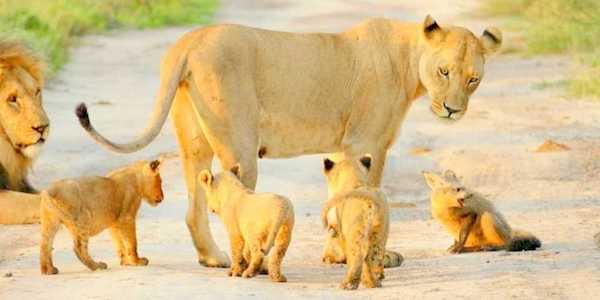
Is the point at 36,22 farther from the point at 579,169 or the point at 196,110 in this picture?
the point at 196,110

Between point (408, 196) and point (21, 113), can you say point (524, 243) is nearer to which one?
point (408, 196)

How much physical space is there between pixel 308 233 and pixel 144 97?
725 centimetres

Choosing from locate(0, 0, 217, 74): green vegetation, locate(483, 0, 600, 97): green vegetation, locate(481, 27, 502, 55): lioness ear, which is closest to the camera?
locate(481, 27, 502, 55): lioness ear

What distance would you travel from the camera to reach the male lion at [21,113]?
378 inches

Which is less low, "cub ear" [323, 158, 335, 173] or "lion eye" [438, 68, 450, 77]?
"lion eye" [438, 68, 450, 77]

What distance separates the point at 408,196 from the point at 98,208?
3.56 metres

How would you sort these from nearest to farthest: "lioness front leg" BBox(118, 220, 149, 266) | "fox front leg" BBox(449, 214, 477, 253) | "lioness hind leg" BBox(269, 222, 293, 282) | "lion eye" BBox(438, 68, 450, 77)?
"lioness hind leg" BBox(269, 222, 293, 282) → "lioness front leg" BBox(118, 220, 149, 266) → "fox front leg" BBox(449, 214, 477, 253) → "lion eye" BBox(438, 68, 450, 77)

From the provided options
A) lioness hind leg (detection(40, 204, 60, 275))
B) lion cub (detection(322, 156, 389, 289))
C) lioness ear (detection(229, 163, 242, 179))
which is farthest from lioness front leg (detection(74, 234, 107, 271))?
lion cub (detection(322, 156, 389, 289))

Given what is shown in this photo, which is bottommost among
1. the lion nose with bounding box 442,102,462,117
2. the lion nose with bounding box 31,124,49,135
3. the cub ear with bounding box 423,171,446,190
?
the cub ear with bounding box 423,171,446,190

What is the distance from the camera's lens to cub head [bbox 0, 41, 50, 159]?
959cm

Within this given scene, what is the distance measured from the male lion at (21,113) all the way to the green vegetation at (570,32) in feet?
23.4

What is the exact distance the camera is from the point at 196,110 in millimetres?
7926

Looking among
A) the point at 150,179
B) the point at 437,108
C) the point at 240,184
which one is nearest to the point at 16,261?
the point at 150,179

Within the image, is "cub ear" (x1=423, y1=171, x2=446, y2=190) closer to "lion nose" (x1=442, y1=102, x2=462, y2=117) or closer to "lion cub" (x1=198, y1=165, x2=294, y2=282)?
"lion nose" (x1=442, y1=102, x2=462, y2=117)
